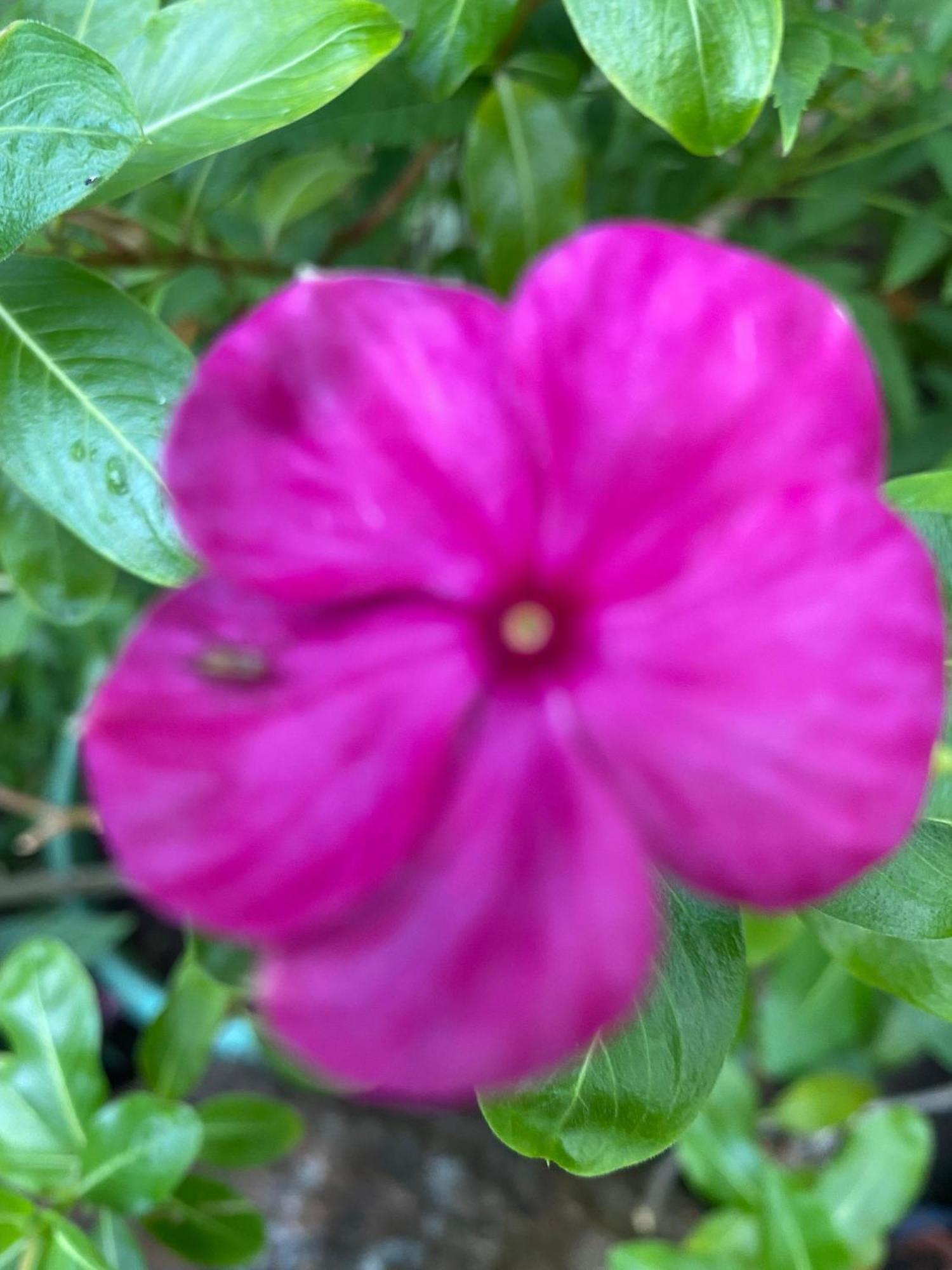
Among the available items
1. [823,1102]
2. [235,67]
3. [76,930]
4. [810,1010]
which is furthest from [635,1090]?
[76,930]

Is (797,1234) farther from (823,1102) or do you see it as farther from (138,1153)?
(138,1153)

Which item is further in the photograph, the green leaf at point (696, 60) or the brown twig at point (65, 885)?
the brown twig at point (65, 885)

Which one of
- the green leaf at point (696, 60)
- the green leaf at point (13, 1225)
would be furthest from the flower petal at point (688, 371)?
the green leaf at point (13, 1225)

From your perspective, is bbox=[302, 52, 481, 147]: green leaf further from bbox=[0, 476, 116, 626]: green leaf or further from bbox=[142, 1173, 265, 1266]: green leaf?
bbox=[142, 1173, 265, 1266]: green leaf

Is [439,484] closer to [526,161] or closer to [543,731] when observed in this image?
[543,731]

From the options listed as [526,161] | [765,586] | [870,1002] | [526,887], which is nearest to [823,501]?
[765,586]

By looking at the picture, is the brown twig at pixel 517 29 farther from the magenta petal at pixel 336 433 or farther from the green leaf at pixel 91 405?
the magenta petal at pixel 336 433
